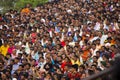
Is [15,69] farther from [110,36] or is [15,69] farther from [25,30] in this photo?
[25,30]

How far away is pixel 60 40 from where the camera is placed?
930cm

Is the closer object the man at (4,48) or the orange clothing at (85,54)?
the orange clothing at (85,54)

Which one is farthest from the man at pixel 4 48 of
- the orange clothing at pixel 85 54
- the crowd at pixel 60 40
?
the orange clothing at pixel 85 54

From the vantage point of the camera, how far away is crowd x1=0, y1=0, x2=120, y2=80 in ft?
23.7

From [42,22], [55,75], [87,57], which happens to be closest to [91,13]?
[42,22]

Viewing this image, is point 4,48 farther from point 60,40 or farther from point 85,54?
point 85,54

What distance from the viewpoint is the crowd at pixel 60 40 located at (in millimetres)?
7211

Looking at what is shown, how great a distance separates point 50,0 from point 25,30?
4.42 metres

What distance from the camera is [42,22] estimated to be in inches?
470

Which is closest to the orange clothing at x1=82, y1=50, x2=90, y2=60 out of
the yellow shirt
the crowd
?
the crowd

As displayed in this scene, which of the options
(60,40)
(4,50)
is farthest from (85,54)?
(4,50)

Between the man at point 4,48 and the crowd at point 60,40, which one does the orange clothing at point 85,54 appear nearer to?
the crowd at point 60,40

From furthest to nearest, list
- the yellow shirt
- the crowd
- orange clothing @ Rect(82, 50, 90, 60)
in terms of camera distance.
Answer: the yellow shirt, orange clothing @ Rect(82, 50, 90, 60), the crowd

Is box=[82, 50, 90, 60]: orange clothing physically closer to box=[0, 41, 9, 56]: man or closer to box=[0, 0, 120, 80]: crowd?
box=[0, 0, 120, 80]: crowd
